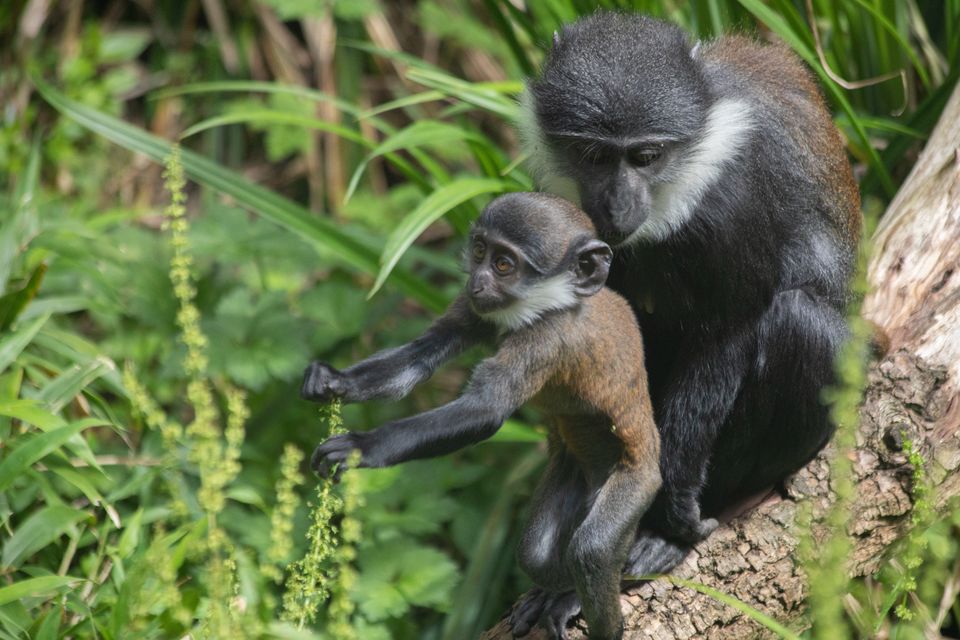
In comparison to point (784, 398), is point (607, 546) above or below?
below

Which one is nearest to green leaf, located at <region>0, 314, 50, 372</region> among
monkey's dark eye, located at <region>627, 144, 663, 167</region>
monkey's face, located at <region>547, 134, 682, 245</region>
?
monkey's face, located at <region>547, 134, 682, 245</region>

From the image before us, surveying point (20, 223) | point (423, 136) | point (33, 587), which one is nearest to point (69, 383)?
point (33, 587)

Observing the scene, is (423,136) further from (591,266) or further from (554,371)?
(554,371)

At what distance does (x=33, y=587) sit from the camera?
4.19m

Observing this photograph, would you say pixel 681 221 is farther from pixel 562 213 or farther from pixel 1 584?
pixel 1 584

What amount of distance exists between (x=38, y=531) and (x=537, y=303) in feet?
7.79

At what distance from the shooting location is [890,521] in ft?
13.8

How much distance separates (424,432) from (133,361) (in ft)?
10.8

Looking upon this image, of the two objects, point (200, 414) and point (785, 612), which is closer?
point (200, 414)

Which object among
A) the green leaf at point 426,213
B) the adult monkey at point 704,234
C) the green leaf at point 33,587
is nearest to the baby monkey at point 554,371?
the adult monkey at point 704,234

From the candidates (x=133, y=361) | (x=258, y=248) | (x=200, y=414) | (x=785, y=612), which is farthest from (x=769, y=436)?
(x=133, y=361)

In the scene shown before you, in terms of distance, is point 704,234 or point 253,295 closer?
point 704,234

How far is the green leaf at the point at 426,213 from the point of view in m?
4.76

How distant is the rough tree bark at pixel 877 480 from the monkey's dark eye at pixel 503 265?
126 cm
